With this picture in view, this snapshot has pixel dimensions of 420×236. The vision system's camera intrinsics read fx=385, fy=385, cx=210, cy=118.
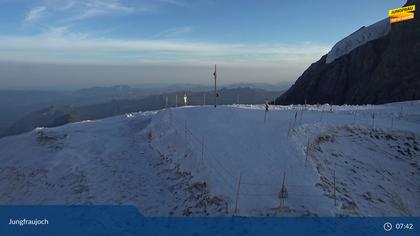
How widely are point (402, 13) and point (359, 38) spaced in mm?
18603

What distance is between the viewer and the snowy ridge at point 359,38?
325 ft

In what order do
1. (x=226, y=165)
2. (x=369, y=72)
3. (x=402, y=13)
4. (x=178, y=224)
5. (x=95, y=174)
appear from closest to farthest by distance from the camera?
1. (x=178, y=224)
2. (x=226, y=165)
3. (x=95, y=174)
4. (x=402, y=13)
5. (x=369, y=72)

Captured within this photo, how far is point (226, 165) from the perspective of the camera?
24.1 m

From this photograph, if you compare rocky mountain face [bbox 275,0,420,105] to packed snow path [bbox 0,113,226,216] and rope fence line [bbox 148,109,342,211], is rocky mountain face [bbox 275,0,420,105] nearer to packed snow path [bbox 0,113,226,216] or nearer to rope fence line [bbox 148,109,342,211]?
rope fence line [bbox 148,109,342,211]

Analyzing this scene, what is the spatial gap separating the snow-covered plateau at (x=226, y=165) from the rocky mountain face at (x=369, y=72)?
51657 mm

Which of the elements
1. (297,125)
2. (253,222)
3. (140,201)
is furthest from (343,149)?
(140,201)

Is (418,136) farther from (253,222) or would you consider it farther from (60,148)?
(60,148)

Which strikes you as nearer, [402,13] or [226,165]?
[226,165]

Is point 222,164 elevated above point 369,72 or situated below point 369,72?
below

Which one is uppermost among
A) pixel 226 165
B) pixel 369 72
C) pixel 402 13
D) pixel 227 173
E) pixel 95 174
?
pixel 402 13

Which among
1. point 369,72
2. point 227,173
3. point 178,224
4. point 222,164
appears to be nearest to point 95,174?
point 222,164

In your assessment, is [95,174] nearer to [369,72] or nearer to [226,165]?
[226,165]

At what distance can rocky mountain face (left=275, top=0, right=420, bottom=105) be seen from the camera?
8350cm

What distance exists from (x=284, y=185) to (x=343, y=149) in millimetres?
9200
